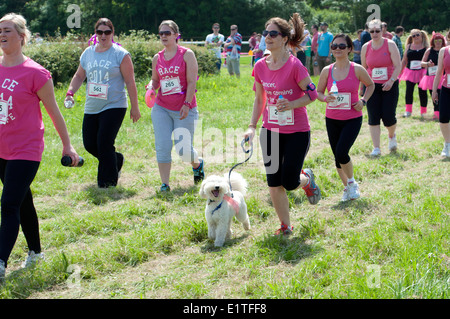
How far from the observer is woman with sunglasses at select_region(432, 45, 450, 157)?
8.02 meters

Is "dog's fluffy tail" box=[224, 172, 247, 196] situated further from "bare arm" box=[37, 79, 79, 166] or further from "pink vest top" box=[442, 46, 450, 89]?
"pink vest top" box=[442, 46, 450, 89]

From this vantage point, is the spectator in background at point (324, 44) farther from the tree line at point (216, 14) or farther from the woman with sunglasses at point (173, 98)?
the tree line at point (216, 14)

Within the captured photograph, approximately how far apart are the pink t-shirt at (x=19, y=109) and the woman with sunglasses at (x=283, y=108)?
1920mm

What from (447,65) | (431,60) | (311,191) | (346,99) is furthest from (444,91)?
(431,60)

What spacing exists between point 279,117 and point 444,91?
452 centimetres

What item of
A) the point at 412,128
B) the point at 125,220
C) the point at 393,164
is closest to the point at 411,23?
the point at 412,128

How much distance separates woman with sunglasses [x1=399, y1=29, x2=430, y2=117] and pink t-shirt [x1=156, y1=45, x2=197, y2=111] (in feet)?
24.1

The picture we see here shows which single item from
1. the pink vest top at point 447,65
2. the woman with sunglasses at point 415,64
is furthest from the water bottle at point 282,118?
the woman with sunglasses at point 415,64

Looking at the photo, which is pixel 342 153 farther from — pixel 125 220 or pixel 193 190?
pixel 125 220

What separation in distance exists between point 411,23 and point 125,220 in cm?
5617

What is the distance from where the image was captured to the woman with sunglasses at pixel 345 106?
6145 millimetres

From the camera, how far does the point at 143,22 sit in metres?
54.7

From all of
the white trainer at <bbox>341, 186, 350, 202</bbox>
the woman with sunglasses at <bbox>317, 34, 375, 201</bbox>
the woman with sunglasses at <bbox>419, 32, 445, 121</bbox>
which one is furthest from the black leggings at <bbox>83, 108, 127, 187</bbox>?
the woman with sunglasses at <bbox>419, 32, 445, 121</bbox>

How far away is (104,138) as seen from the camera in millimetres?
6891
